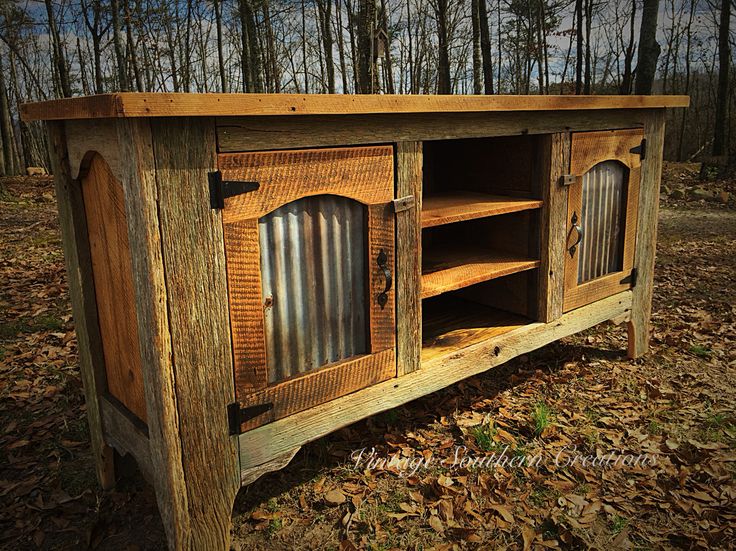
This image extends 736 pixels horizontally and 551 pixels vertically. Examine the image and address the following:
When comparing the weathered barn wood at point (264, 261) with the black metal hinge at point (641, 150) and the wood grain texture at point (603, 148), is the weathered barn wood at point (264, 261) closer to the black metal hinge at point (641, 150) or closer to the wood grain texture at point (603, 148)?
the wood grain texture at point (603, 148)

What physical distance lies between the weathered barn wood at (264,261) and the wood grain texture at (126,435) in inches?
0.5

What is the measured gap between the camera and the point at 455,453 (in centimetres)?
303

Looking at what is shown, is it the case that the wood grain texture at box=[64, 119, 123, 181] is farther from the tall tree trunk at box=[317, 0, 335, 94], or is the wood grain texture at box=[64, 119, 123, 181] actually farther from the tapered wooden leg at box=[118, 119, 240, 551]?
the tall tree trunk at box=[317, 0, 335, 94]

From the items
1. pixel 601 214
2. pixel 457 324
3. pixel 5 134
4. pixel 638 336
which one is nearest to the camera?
pixel 457 324

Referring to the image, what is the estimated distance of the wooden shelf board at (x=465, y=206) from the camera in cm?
277

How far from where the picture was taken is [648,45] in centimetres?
1057

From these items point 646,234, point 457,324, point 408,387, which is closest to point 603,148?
point 646,234

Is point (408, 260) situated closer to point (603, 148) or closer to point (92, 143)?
point (92, 143)

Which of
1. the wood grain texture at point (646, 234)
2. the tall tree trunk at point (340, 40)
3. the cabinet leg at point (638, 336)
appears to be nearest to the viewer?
the wood grain texture at point (646, 234)

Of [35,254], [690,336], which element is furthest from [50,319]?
[690,336]

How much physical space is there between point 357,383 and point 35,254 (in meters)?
6.10

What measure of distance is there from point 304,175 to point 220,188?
13.3 inches

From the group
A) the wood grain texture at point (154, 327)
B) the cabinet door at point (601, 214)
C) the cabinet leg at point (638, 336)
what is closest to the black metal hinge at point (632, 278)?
the cabinet door at point (601, 214)

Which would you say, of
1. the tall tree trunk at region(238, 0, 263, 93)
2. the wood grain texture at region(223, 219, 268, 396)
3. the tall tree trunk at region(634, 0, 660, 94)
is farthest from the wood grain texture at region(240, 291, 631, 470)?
the tall tree trunk at region(238, 0, 263, 93)
